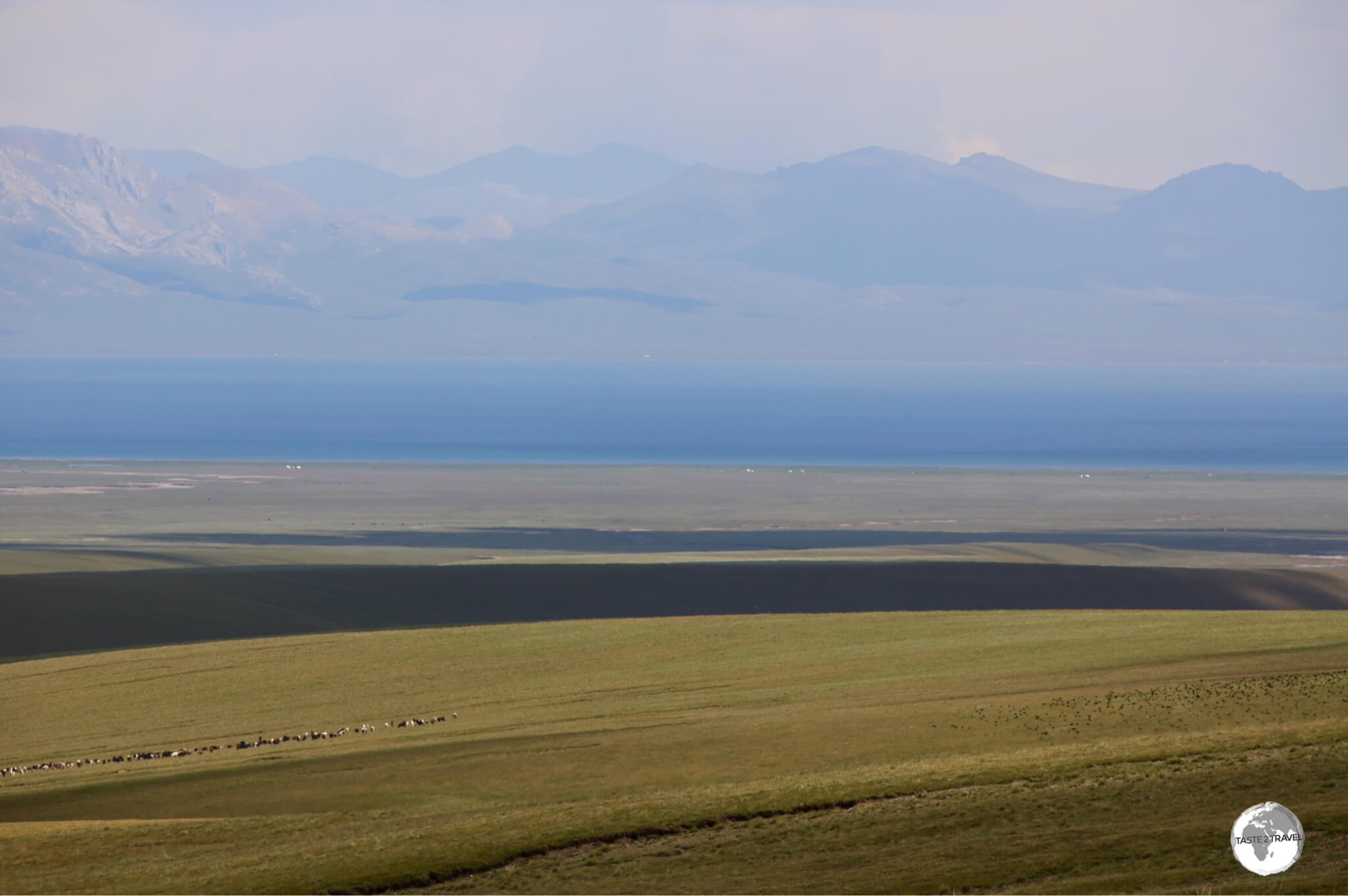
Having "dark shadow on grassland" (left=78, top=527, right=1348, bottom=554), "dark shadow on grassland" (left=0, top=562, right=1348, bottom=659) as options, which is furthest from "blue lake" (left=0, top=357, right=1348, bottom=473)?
"dark shadow on grassland" (left=0, top=562, right=1348, bottom=659)

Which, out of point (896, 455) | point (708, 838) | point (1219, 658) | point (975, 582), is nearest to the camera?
point (708, 838)

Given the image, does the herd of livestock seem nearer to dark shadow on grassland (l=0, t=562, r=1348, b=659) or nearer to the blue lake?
dark shadow on grassland (l=0, t=562, r=1348, b=659)

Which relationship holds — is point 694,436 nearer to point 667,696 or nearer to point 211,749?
point 667,696

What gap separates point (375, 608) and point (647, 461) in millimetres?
65459

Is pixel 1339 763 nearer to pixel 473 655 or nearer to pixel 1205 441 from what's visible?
pixel 473 655

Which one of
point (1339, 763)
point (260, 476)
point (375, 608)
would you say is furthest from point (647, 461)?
point (1339, 763)

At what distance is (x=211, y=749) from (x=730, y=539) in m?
40.3

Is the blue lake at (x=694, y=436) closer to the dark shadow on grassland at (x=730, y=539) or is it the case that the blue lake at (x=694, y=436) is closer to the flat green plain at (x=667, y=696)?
the flat green plain at (x=667, y=696)

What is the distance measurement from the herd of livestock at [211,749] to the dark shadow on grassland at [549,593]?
14758mm

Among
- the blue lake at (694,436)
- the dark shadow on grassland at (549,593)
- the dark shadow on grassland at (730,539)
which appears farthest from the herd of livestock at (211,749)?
the blue lake at (694,436)

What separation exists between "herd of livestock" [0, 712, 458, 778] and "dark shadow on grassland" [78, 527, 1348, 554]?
31509mm

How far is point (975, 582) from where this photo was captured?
57.1 m

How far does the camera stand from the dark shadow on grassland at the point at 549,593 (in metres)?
48.7

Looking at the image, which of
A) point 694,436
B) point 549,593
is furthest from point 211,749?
point 694,436
